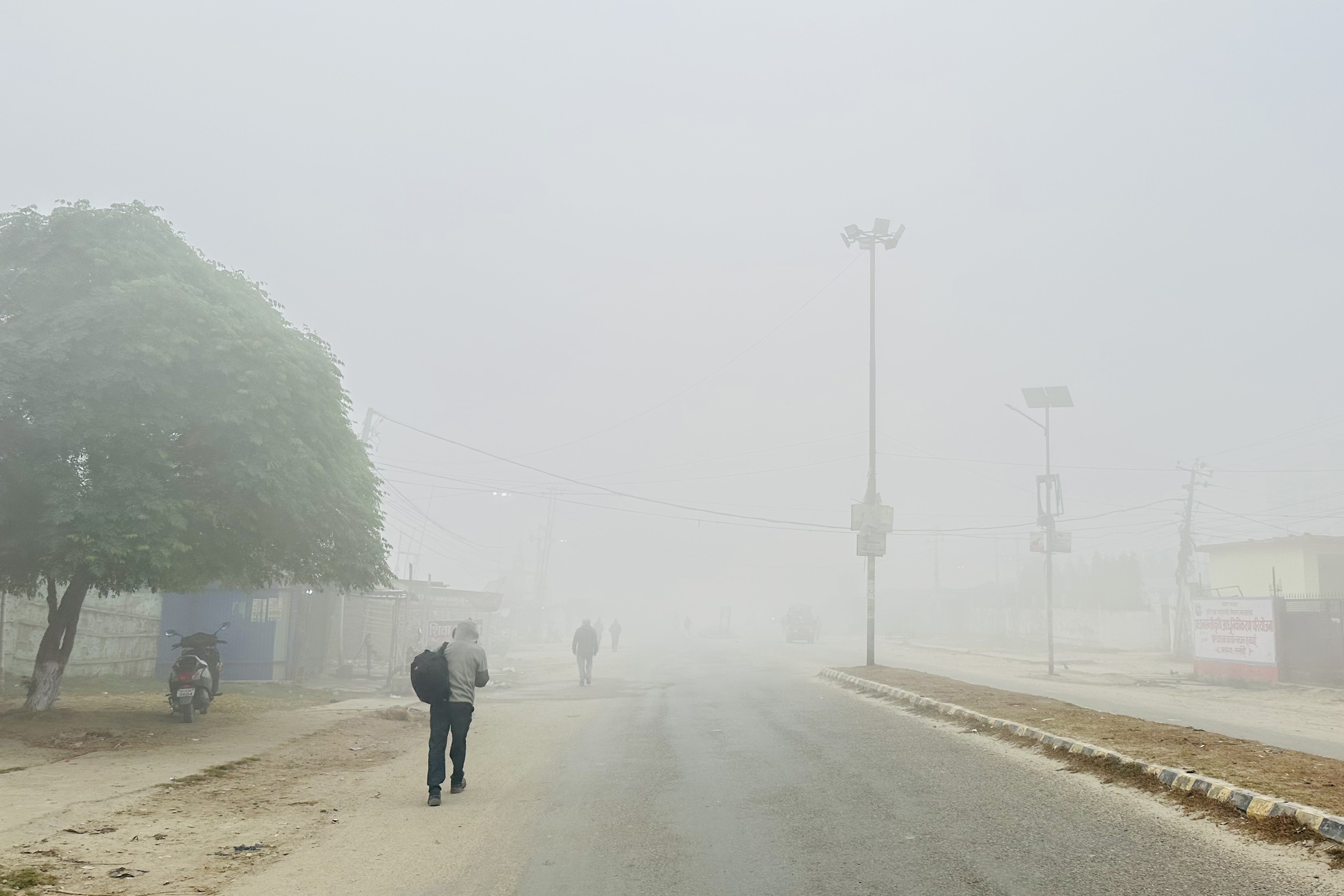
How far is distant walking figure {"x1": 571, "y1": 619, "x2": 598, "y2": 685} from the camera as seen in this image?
26.2m

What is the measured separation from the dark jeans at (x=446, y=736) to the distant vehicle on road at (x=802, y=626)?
53.5 m

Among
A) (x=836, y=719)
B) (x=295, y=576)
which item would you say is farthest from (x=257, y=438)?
(x=836, y=719)

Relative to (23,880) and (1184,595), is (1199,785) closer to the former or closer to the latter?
(23,880)

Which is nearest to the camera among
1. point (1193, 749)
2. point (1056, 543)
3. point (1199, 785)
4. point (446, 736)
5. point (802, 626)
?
point (1199, 785)

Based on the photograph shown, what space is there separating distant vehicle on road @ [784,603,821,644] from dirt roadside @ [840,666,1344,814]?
45.7 m

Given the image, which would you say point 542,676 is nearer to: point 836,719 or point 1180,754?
point 836,719

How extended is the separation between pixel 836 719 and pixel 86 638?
54.8ft

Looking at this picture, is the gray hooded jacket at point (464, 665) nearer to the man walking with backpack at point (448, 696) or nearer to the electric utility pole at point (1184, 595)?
the man walking with backpack at point (448, 696)

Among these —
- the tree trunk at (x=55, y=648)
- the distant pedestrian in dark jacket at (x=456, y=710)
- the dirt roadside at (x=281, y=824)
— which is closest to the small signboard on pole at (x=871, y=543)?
the dirt roadside at (x=281, y=824)

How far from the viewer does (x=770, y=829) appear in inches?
294

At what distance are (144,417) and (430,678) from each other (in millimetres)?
5862

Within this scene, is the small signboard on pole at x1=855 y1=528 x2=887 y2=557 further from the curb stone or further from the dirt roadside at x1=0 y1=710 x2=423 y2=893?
the dirt roadside at x1=0 y1=710 x2=423 y2=893

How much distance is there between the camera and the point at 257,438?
494 inches

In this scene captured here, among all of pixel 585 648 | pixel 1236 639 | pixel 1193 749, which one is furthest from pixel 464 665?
pixel 1236 639
